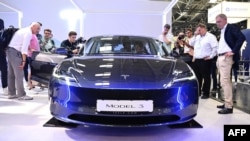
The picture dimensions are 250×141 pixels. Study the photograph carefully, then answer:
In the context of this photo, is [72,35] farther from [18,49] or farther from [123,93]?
[123,93]

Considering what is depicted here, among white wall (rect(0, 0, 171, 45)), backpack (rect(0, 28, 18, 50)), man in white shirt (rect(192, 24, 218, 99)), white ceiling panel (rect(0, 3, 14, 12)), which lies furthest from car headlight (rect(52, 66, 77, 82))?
white ceiling panel (rect(0, 3, 14, 12))

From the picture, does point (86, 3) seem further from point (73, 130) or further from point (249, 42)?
point (73, 130)

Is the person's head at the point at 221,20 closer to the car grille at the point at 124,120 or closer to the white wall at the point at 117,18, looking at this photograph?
the car grille at the point at 124,120

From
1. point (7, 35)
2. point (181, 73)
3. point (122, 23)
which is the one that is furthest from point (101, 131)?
point (122, 23)

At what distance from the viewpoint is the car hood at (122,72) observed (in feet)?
7.61

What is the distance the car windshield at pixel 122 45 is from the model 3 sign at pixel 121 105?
107cm

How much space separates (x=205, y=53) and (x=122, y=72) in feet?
9.34

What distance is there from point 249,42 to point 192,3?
9.19 metres

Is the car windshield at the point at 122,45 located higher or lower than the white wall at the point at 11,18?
lower

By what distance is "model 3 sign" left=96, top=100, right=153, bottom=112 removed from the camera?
2256 millimetres

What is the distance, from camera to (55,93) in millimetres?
2488

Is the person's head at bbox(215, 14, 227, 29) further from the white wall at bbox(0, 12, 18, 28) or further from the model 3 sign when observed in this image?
the white wall at bbox(0, 12, 18, 28)

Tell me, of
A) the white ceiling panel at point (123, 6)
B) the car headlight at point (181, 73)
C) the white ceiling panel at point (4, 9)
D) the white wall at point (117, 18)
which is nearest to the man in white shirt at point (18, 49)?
the car headlight at point (181, 73)

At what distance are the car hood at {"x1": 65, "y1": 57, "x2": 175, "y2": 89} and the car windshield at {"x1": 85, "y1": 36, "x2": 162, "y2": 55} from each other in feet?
1.57
